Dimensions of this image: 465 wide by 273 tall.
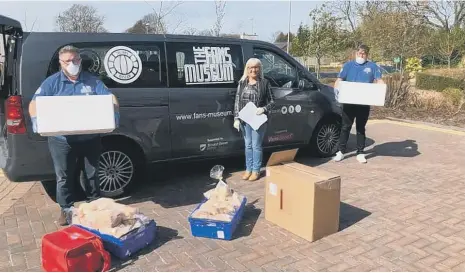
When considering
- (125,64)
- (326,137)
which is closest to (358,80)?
(326,137)

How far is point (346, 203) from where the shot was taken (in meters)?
5.15

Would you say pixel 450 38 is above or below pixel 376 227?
above

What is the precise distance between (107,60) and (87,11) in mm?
20585

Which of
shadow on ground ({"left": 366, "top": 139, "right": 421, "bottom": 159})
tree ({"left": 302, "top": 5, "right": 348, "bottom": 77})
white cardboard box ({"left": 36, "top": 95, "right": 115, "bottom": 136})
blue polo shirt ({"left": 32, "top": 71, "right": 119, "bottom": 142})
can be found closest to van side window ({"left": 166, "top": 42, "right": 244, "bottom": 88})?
blue polo shirt ({"left": 32, "top": 71, "right": 119, "bottom": 142})

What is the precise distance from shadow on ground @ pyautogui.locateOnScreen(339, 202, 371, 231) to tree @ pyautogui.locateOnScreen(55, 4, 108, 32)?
1765cm

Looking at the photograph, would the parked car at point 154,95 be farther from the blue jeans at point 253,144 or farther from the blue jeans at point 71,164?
the blue jeans at point 71,164

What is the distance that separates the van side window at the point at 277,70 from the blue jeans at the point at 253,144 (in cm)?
88

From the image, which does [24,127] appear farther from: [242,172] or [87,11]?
[87,11]

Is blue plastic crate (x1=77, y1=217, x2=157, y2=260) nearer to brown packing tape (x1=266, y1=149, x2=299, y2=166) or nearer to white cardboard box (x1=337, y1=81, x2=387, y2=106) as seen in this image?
brown packing tape (x1=266, y1=149, x2=299, y2=166)

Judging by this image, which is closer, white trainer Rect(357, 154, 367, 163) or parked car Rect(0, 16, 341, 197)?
parked car Rect(0, 16, 341, 197)

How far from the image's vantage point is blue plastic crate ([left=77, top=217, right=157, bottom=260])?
3.64m

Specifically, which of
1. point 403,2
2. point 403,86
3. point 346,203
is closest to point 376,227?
point 346,203

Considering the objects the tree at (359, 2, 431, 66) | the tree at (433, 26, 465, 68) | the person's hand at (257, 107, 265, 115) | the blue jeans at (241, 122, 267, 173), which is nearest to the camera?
the person's hand at (257, 107, 265, 115)

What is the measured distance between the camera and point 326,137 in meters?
7.16
